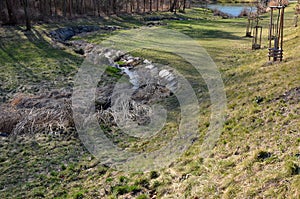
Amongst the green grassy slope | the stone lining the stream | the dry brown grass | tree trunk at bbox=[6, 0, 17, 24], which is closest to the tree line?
tree trunk at bbox=[6, 0, 17, 24]

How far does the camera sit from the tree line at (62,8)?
31.9 m

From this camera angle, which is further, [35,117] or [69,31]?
[69,31]

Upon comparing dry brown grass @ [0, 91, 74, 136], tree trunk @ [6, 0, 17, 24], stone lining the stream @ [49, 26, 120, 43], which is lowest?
dry brown grass @ [0, 91, 74, 136]

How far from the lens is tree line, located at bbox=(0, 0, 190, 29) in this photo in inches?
1258

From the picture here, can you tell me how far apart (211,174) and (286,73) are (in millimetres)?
6096

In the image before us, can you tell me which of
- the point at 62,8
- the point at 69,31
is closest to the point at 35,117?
the point at 69,31

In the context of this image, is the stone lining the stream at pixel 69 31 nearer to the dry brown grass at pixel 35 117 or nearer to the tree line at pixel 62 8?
the tree line at pixel 62 8

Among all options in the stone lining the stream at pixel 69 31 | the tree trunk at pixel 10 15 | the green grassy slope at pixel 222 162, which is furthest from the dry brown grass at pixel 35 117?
the tree trunk at pixel 10 15

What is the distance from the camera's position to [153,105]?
41.5 ft

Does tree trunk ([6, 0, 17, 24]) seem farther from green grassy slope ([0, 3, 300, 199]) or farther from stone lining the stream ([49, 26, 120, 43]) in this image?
green grassy slope ([0, 3, 300, 199])

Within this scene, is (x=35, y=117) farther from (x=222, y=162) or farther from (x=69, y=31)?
(x=69, y=31)

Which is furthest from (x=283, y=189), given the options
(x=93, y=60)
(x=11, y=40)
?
(x=11, y=40)

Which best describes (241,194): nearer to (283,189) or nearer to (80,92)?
(283,189)

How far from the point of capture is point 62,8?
39.8 metres
